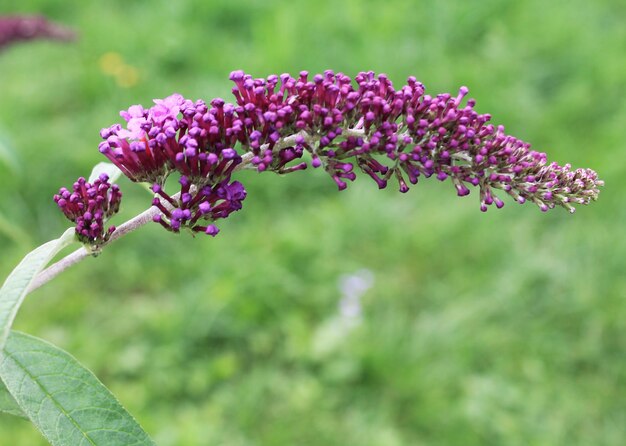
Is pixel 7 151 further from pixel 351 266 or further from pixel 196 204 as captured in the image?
pixel 351 266

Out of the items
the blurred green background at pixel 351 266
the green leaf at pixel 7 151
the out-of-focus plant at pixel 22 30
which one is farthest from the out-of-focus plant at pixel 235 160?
the out-of-focus plant at pixel 22 30

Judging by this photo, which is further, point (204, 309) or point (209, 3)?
point (209, 3)

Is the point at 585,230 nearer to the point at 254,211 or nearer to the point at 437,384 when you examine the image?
the point at 437,384

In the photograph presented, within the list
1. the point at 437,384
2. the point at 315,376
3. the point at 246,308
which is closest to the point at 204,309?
the point at 246,308

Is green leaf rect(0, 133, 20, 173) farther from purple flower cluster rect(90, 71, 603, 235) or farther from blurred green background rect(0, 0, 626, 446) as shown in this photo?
purple flower cluster rect(90, 71, 603, 235)

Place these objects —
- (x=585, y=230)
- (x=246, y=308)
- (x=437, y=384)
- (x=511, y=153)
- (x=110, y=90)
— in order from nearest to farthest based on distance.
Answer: (x=511, y=153) < (x=437, y=384) < (x=246, y=308) < (x=585, y=230) < (x=110, y=90)

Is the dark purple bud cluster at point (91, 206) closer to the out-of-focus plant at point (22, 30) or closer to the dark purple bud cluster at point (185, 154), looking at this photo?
the dark purple bud cluster at point (185, 154)

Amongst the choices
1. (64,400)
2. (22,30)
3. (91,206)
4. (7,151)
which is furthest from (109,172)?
(22,30)
